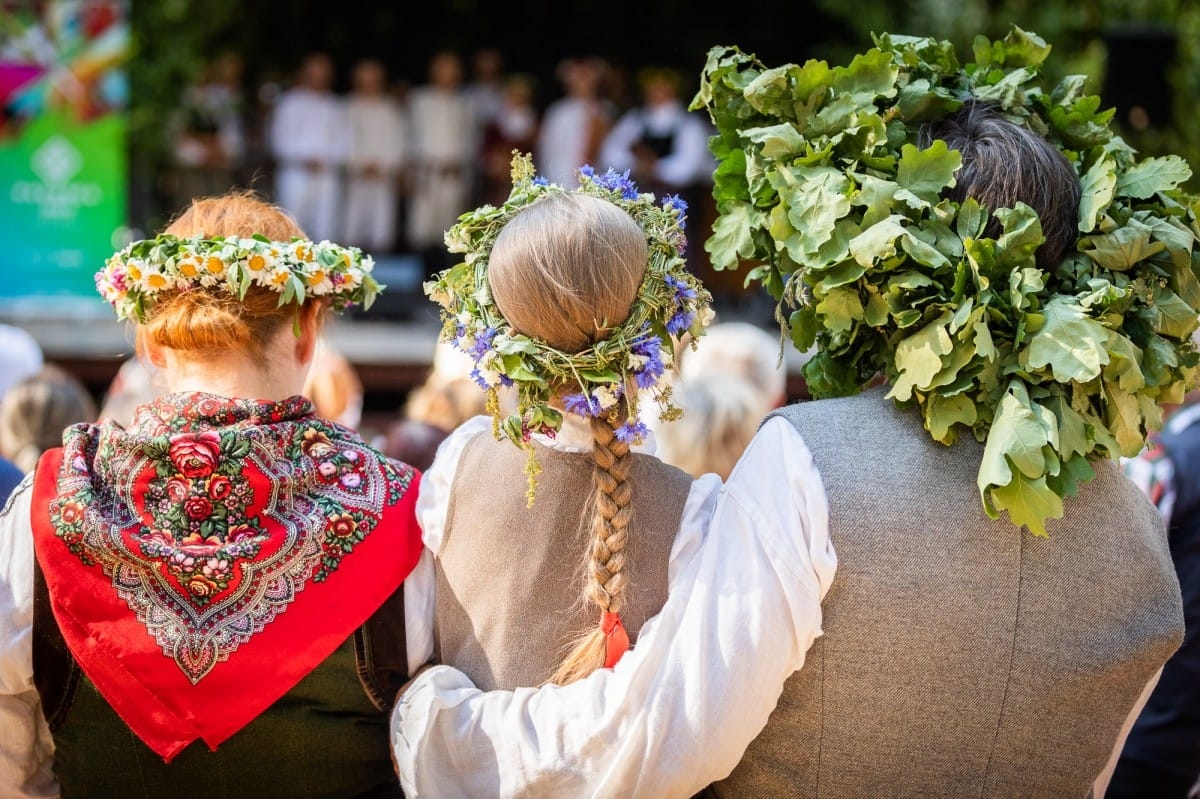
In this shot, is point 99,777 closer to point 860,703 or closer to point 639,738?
point 639,738

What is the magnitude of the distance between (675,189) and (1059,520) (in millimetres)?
7119

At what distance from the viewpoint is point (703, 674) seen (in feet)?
4.93

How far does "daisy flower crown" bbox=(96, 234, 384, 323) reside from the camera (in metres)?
1.71

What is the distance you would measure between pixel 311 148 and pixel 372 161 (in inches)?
18.0

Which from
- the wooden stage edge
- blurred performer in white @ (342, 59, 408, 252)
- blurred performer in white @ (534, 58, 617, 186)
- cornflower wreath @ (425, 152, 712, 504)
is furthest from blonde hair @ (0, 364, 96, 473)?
blurred performer in white @ (342, 59, 408, 252)

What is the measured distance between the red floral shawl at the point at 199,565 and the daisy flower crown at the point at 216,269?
0.16 meters

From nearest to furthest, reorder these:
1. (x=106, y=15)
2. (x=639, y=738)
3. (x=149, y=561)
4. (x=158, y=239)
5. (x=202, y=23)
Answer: (x=639, y=738) → (x=149, y=561) → (x=158, y=239) → (x=106, y=15) → (x=202, y=23)

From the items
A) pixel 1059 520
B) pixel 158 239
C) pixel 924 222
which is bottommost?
pixel 1059 520

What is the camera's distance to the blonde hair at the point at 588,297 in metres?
1.53

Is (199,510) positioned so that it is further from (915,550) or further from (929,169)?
(929,169)

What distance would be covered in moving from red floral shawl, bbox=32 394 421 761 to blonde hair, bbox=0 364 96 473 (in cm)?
129

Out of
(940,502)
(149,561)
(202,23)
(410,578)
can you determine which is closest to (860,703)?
(940,502)

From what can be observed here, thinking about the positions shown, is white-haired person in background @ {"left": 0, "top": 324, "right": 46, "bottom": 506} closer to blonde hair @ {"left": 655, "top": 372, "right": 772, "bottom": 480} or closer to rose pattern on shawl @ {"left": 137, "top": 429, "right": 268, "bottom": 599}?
blonde hair @ {"left": 655, "top": 372, "right": 772, "bottom": 480}

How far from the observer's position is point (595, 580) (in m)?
1.58
